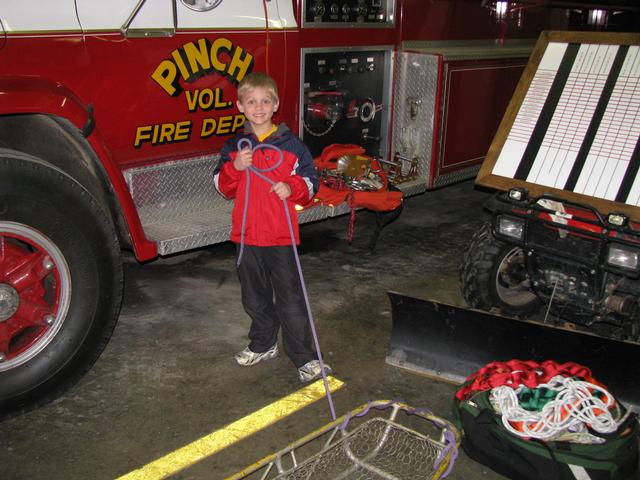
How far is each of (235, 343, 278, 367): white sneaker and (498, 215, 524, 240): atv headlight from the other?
1373 mm

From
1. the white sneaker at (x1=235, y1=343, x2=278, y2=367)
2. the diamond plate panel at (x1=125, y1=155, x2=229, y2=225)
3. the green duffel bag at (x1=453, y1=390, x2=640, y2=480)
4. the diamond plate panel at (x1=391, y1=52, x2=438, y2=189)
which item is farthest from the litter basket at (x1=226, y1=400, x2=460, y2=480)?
the diamond plate panel at (x1=391, y1=52, x2=438, y2=189)

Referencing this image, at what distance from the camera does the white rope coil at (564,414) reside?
278cm

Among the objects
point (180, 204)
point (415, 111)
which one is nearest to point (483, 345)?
point (180, 204)

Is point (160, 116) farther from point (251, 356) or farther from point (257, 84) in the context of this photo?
point (251, 356)

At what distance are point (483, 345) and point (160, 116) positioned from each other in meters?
2.19

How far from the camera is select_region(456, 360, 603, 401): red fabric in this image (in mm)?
3049

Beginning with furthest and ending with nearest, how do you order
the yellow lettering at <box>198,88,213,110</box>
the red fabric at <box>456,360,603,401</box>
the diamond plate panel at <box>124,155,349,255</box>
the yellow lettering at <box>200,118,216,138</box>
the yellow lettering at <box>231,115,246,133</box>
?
the yellow lettering at <box>231,115,246,133</box>
the yellow lettering at <box>200,118,216,138</box>
the yellow lettering at <box>198,88,213,110</box>
the diamond plate panel at <box>124,155,349,255</box>
the red fabric at <box>456,360,603,401</box>

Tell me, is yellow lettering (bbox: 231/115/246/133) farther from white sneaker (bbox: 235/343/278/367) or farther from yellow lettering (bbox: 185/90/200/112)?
white sneaker (bbox: 235/343/278/367)

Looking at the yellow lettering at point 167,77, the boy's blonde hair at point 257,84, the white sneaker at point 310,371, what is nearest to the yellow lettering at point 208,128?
the yellow lettering at point 167,77

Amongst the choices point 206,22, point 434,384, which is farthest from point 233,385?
point 206,22

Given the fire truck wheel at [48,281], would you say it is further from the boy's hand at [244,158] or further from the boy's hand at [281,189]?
the boy's hand at [281,189]

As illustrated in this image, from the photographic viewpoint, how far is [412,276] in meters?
5.02

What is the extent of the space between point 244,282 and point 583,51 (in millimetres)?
2275

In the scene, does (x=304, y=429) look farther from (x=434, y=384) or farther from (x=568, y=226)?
(x=568, y=226)
